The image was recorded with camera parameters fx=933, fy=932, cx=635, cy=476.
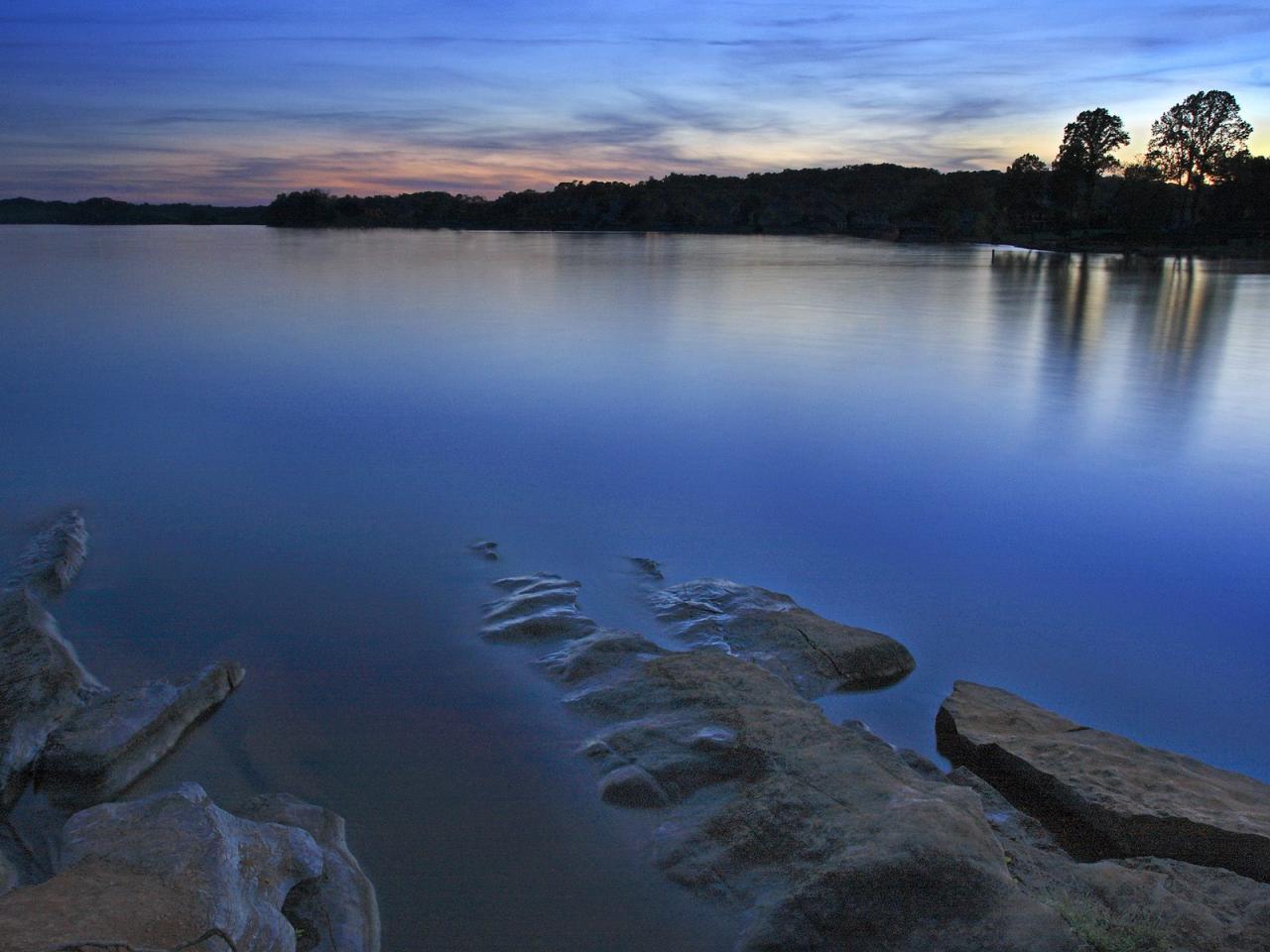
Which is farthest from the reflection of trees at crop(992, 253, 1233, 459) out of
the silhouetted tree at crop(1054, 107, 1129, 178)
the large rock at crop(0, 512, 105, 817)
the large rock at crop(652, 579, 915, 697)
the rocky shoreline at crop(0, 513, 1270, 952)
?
the silhouetted tree at crop(1054, 107, 1129, 178)

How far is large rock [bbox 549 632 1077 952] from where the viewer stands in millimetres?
2768

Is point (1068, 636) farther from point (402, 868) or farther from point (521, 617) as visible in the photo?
point (402, 868)

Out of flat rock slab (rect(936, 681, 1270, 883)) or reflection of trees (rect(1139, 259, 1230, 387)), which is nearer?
flat rock slab (rect(936, 681, 1270, 883))

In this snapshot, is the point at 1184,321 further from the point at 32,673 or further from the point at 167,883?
the point at 167,883

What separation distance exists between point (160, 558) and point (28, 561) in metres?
0.74

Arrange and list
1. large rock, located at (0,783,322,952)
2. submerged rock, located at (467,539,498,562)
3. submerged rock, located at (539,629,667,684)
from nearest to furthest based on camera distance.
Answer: large rock, located at (0,783,322,952) → submerged rock, located at (539,629,667,684) → submerged rock, located at (467,539,498,562)

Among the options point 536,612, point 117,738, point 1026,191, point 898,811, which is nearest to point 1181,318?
point 536,612

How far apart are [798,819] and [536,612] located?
2341mm

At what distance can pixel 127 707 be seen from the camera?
3.84 m

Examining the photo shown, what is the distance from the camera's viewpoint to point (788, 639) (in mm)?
4895

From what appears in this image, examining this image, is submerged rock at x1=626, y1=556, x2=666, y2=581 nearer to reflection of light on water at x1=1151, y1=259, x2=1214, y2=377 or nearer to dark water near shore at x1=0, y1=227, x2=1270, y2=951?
dark water near shore at x1=0, y1=227, x2=1270, y2=951

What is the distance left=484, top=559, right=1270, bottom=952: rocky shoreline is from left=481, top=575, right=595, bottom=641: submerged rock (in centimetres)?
21

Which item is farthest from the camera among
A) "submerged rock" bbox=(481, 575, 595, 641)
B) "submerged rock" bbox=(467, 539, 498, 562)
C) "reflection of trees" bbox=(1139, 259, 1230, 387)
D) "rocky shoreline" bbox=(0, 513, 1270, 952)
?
"reflection of trees" bbox=(1139, 259, 1230, 387)

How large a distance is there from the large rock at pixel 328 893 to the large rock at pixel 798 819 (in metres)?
0.97
